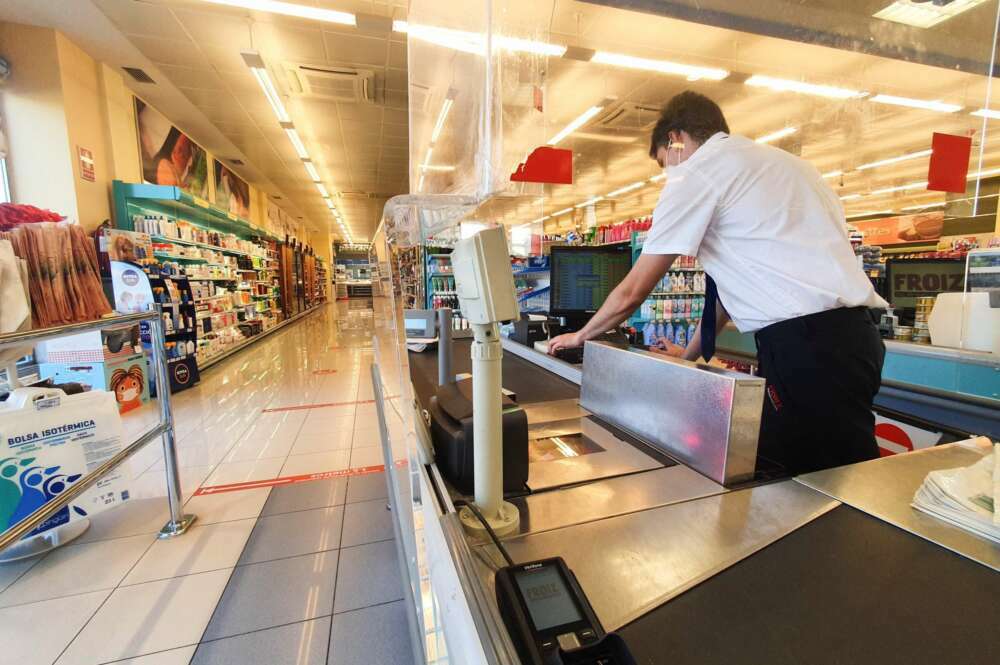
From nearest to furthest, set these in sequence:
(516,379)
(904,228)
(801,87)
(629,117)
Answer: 1. (516,379)
2. (801,87)
3. (629,117)
4. (904,228)

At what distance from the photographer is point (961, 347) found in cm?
234

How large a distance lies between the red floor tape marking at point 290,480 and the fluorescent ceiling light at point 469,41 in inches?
96.1

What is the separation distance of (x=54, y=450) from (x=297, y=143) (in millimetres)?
7190

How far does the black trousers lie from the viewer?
3.34 feet

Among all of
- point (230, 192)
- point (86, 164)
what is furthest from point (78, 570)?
point (230, 192)

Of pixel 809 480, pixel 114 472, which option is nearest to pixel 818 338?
pixel 809 480

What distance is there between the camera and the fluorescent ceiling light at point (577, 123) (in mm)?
6648

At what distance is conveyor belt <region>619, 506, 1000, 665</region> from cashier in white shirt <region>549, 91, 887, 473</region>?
1.17 feet

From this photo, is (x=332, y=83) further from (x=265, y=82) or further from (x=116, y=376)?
(x=116, y=376)

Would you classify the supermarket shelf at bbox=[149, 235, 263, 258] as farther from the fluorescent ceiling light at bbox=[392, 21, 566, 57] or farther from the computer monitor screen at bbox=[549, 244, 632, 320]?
the fluorescent ceiling light at bbox=[392, 21, 566, 57]

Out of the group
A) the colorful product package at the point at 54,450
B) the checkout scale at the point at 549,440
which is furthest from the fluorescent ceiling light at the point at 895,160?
the colorful product package at the point at 54,450

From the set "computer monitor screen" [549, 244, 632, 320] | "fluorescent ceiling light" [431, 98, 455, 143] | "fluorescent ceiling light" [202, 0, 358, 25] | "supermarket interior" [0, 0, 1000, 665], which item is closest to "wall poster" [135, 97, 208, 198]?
"supermarket interior" [0, 0, 1000, 665]

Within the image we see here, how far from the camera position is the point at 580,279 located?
93.2 inches

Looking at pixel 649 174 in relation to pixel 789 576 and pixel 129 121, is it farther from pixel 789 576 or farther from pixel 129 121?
pixel 789 576
